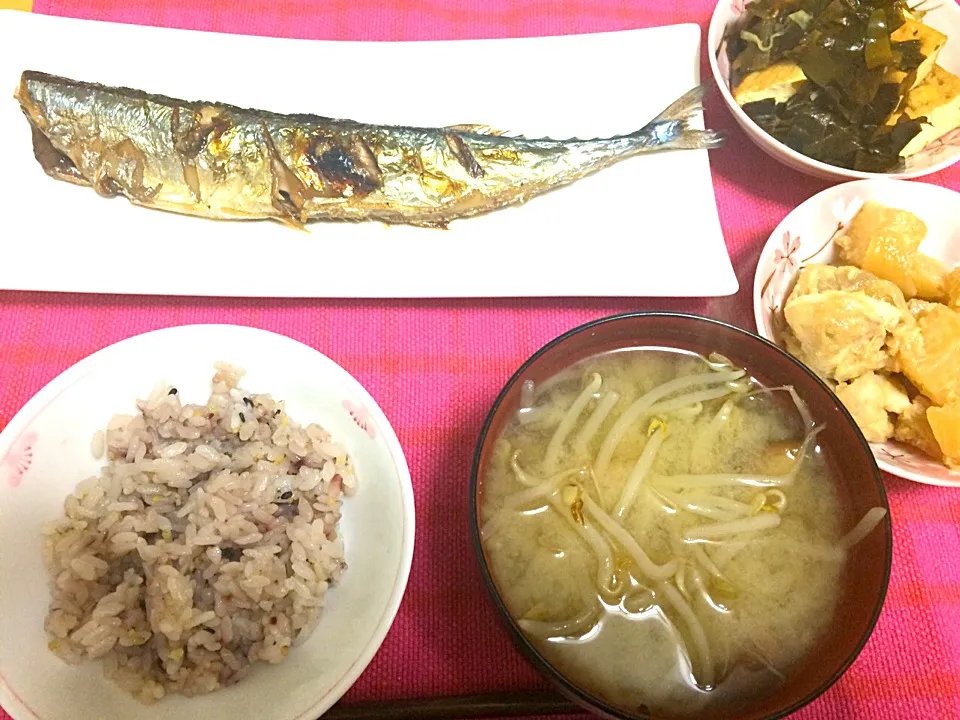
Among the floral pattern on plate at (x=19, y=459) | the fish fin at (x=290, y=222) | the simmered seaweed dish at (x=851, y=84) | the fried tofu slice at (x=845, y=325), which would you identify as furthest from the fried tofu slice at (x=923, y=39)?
the floral pattern on plate at (x=19, y=459)

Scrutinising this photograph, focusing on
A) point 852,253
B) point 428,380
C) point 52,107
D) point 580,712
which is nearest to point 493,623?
point 580,712

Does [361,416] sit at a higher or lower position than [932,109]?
lower

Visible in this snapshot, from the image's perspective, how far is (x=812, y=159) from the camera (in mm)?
1448

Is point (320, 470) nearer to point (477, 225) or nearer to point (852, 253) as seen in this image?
point (477, 225)

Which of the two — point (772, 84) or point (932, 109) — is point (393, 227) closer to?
point (772, 84)

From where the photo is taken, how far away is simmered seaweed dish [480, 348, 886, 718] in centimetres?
95

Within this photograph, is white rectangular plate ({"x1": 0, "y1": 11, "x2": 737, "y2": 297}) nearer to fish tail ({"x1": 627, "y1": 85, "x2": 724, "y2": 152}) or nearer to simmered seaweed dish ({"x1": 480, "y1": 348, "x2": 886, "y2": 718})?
fish tail ({"x1": 627, "y1": 85, "x2": 724, "y2": 152})

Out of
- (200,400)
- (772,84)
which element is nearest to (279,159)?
(200,400)

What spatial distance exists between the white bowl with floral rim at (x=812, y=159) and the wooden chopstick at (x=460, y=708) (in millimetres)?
1141

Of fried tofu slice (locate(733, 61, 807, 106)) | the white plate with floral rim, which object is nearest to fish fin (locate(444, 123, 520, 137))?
fried tofu slice (locate(733, 61, 807, 106))

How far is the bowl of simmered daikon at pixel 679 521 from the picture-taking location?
939 mm

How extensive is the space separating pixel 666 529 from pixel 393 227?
810 millimetres

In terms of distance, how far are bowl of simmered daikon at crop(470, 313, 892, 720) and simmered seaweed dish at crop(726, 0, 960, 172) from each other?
68 cm

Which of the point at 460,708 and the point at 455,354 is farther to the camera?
the point at 455,354
